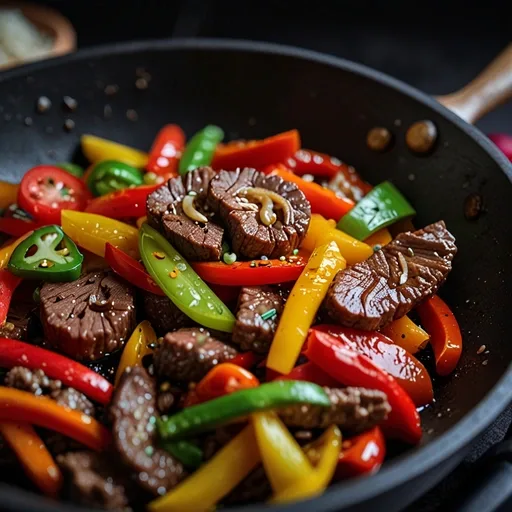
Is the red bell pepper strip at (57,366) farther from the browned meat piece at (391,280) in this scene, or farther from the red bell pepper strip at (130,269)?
the browned meat piece at (391,280)

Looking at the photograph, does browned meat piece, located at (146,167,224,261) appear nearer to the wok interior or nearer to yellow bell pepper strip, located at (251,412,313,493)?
yellow bell pepper strip, located at (251,412,313,493)

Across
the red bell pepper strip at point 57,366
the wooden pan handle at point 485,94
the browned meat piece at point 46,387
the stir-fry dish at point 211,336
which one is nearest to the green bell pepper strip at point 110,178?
the stir-fry dish at point 211,336

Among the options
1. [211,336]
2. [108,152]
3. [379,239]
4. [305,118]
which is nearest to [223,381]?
[211,336]

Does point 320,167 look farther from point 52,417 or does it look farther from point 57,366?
point 52,417

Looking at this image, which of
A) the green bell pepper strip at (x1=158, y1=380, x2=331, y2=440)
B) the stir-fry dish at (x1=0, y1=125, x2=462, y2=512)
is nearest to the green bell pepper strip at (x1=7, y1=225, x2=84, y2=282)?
the stir-fry dish at (x1=0, y1=125, x2=462, y2=512)

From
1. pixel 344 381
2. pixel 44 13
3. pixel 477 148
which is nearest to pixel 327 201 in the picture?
pixel 477 148

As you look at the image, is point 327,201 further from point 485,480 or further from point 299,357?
point 485,480
